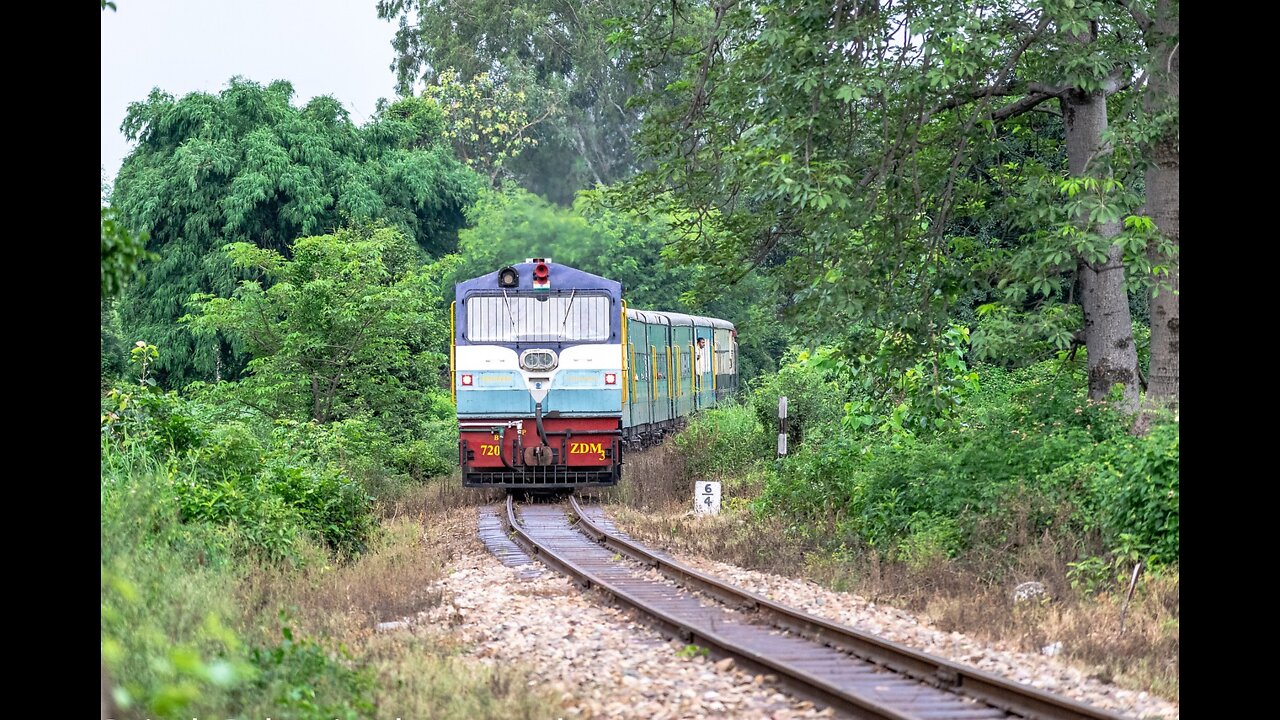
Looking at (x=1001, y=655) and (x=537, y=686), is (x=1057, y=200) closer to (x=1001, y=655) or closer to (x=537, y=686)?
(x=1001, y=655)

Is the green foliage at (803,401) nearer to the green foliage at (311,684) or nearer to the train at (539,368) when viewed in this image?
the train at (539,368)

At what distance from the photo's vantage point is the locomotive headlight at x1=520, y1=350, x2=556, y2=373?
19156 mm

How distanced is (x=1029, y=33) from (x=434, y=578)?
802cm

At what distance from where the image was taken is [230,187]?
29.8 metres

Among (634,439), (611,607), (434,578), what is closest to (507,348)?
(634,439)

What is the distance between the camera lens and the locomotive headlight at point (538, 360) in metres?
19.2

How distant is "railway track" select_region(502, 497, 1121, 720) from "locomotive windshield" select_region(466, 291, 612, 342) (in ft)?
18.6

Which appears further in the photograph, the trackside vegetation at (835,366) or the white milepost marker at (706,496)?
the white milepost marker at (706,496)

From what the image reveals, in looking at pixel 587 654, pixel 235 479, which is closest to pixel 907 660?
pixel 587 654

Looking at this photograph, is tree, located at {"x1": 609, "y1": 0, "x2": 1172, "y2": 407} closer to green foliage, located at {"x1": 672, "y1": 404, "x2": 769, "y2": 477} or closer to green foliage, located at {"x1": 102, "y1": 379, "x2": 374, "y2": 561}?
green foliage, located at {"x1": 102, "y1": 379, "x2": 374, "y2": 561}

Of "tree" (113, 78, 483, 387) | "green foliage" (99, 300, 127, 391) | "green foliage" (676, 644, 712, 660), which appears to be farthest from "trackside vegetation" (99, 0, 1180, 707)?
"green foliage" (99, 300, 127, 391)

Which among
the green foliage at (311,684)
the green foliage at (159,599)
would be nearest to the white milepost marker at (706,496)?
the green foliage at (159,599)

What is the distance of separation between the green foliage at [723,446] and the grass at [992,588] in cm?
364

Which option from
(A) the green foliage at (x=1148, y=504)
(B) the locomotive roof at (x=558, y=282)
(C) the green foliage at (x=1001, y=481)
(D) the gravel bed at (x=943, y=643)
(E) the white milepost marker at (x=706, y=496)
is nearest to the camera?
(D) the gravel bed at (x=943, y=643)
